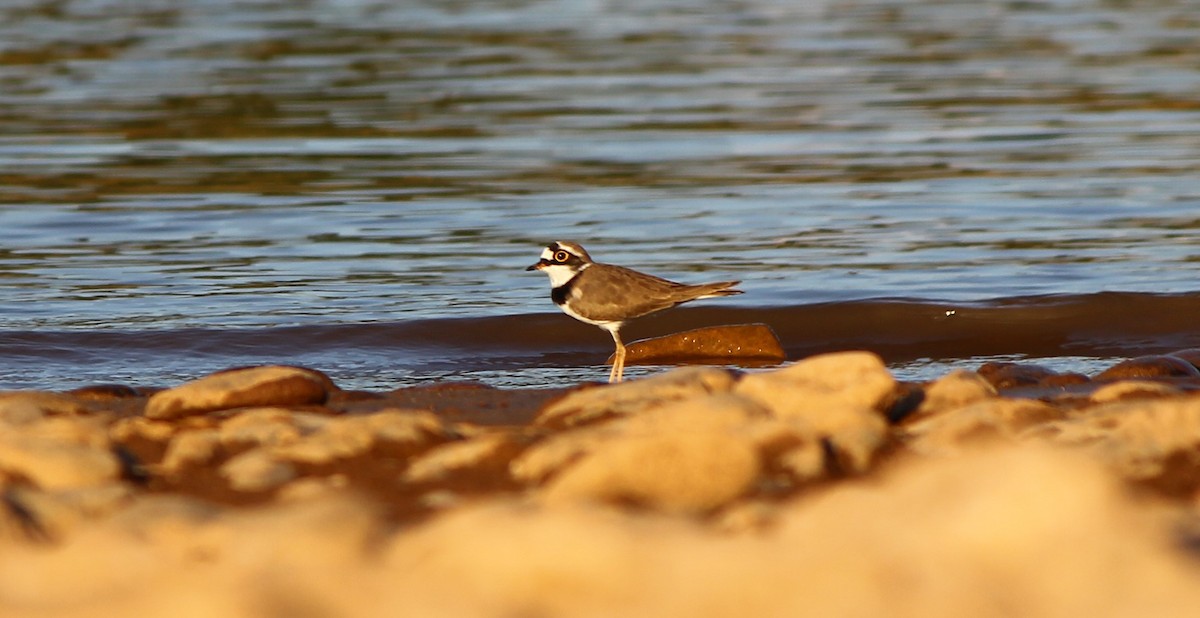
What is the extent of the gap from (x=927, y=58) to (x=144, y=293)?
1246 centimetres

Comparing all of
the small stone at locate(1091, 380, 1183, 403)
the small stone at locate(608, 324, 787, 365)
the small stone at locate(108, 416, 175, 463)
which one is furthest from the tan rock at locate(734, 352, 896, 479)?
the small stone at locate(608, 324, 787, 365)

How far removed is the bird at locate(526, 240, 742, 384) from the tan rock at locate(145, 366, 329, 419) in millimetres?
1768

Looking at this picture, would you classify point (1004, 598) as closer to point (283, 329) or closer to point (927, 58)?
point (283, 329)

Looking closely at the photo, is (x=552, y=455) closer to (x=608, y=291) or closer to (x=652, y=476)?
(x=652, y=476)

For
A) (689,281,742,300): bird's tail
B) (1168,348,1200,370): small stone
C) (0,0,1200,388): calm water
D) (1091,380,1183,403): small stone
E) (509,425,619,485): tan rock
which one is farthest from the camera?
(0,0,1200,388): calm water

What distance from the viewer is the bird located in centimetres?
823

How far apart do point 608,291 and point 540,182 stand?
547 cm

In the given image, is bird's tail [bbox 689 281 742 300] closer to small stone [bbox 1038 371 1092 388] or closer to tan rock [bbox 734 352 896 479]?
small stone [bbox 1038 371 1092 388]

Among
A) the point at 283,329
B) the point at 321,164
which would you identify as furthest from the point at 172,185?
the point at 283,329

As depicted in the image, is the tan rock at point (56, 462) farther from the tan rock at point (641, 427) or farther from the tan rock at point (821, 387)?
the tan rock at point (821, 387)

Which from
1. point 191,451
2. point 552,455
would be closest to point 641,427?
point 552,455

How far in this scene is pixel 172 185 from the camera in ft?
46.0

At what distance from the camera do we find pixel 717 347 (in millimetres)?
8953

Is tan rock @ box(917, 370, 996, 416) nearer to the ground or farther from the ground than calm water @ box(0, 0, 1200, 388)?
farther from the ground
